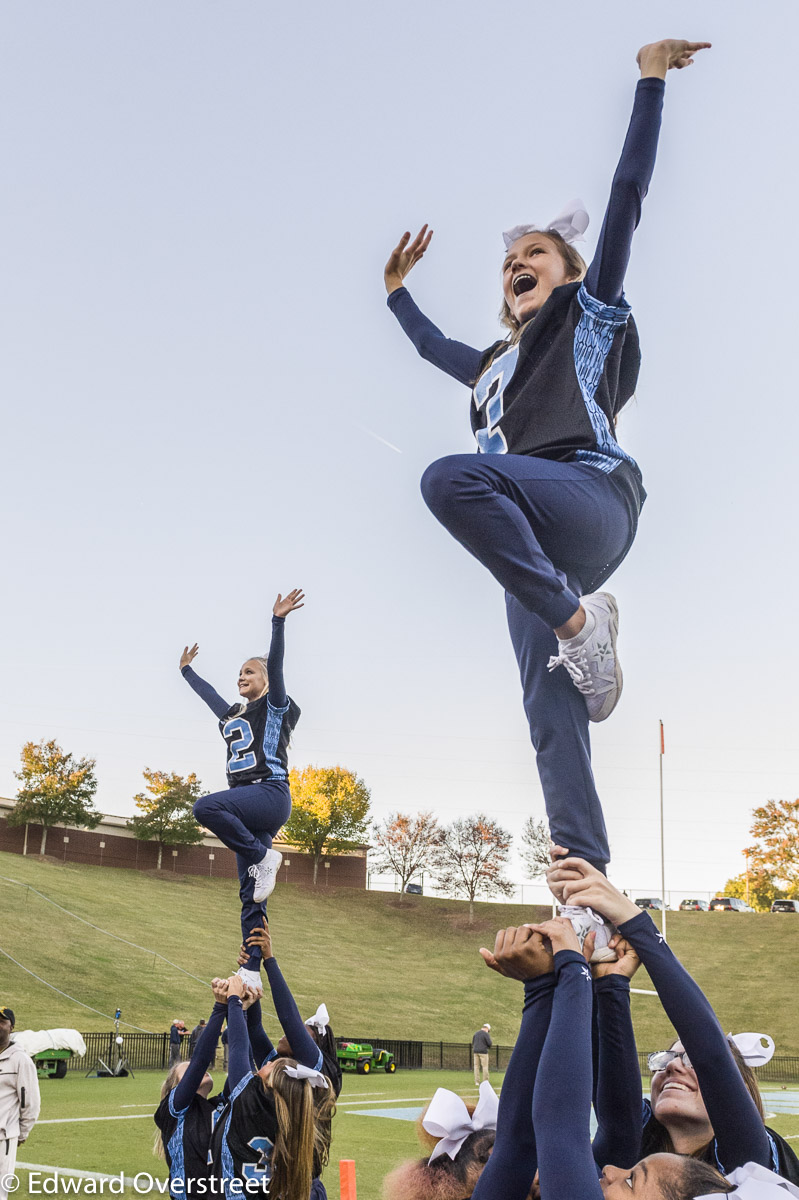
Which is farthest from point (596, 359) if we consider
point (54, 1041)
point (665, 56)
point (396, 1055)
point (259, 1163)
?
point (396, 1055)

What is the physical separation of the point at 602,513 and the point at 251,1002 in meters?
3.32

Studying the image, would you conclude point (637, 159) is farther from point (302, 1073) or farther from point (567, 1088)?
point (302, 1073)

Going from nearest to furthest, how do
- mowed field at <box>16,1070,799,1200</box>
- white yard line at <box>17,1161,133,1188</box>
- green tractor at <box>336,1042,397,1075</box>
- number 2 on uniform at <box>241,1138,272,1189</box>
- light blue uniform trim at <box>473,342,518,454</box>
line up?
1. light blue uniform trim at <box>473,342,518,454</box>
2. number 2 on uniform at <box>241,1138,272,1189</box>
3. white yard line at <box>17,1161,133,1188</box>
4. mowed field at <box>16,1070,799,1200</box>
5. green tractor at <box>336,1042,397,1075</box>

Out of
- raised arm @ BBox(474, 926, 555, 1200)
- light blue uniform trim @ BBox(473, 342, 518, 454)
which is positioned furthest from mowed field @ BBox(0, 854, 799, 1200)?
light blue uniform trim @ BBox(473, 342, 518, 454)

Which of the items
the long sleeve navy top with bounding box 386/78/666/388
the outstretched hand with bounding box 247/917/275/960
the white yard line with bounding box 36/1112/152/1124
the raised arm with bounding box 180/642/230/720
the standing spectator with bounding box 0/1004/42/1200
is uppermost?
the long sleeve navy top with bounding box 386/78/666/388

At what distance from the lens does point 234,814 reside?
18.3ft

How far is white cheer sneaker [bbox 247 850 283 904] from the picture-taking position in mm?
5430

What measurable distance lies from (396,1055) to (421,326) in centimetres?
2833

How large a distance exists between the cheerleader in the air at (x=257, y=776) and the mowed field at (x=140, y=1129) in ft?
5.45

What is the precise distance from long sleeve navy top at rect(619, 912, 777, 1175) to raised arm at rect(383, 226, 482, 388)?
1755mm

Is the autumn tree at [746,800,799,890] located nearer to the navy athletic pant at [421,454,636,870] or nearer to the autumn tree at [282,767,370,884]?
the autumn tree at [282,767,370,884]

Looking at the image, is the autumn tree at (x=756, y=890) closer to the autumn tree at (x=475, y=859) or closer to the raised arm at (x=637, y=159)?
the autumn tree at (x=475, y=859)

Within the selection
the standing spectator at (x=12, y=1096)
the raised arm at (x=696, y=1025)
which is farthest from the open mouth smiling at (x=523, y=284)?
the standing spectator at (x=12, y=1096)

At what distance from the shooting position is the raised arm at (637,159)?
95.2 inches
